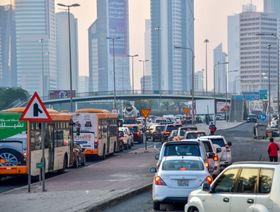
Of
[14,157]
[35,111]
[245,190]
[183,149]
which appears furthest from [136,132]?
[245,190]

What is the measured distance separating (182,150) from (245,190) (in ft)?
35.2

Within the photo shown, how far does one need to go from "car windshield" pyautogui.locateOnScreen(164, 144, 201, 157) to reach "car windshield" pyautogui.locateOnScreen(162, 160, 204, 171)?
3.62 metres

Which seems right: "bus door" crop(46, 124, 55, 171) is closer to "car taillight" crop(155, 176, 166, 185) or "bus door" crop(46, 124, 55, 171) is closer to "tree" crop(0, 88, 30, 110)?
"car taillight" crop(155, 176, 166, 185)

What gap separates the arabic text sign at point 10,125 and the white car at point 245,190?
15470 mm

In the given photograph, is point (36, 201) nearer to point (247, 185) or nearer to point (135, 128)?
point (247, 185)

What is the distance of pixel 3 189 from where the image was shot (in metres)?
27.6

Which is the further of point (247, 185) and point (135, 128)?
point (135, 128)

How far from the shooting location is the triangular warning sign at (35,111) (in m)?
22.8

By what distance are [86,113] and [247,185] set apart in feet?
98.6

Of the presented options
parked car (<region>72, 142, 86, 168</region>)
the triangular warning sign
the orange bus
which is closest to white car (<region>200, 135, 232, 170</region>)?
parked car (<region>72, 142, 86, 168</region>)

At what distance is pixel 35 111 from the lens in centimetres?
2295

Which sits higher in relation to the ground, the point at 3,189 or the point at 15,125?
the point at 15,125

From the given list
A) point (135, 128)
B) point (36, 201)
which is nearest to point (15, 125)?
point (36, 201)

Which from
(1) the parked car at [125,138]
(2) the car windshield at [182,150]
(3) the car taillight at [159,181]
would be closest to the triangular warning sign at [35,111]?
(2) the car windshield at [182,150]
